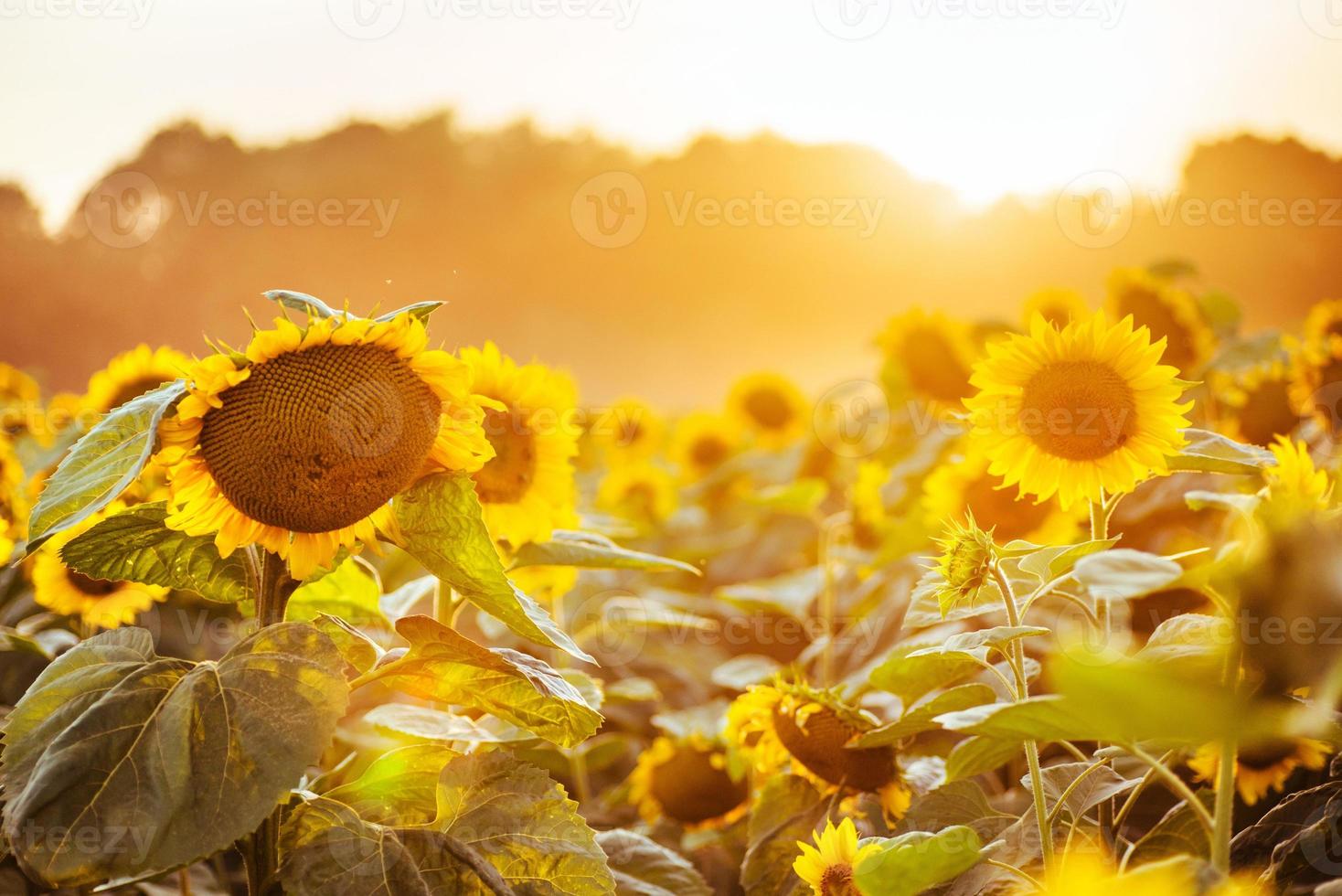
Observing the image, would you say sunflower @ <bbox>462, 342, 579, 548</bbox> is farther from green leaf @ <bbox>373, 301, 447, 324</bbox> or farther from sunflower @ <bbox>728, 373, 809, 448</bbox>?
sunflower @ <bbox>728, 373, 809, 448</bbox>

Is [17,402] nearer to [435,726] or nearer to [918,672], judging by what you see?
[435,726]

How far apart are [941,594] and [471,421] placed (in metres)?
0.49

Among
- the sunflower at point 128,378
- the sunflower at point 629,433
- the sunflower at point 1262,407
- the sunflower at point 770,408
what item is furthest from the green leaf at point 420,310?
the sunflower at point 770,408

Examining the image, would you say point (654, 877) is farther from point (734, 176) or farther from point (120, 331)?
point (120, 331)

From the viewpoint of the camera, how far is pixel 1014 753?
916 millimetres

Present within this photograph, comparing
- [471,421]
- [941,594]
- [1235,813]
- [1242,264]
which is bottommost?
[1235,813]

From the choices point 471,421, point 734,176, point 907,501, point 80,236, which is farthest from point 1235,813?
point 80,236

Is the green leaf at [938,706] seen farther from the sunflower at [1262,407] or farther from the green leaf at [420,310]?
the sunflower at [1262,407]

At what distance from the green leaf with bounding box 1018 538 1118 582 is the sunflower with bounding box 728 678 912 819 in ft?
1.32

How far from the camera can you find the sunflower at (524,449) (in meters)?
1.40

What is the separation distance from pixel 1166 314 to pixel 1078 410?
1.64m

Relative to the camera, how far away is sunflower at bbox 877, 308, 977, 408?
9.39 ft

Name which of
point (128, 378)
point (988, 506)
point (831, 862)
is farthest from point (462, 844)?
point (128, 378)
